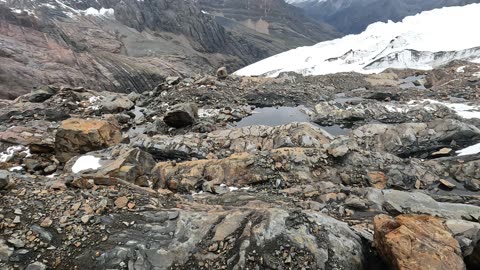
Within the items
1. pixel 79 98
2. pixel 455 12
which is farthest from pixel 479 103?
pixel 455 12

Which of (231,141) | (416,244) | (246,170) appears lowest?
(231,141)

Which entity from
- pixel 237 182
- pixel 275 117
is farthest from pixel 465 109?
pixel 237 182

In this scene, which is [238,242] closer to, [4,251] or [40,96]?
[4,251]

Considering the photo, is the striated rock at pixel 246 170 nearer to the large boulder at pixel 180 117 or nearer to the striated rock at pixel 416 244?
the striated rock at pixel 416 244

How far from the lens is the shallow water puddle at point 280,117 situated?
2280 centimetres

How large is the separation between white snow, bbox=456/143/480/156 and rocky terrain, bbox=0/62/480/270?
119 mm

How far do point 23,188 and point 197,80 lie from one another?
2106cm

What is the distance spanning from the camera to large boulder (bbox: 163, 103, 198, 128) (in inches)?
815

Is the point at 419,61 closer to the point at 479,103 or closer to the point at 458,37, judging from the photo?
the point at 458,37

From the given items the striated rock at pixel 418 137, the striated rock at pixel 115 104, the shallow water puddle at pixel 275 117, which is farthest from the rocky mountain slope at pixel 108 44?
the striated rock at pixel 418 137

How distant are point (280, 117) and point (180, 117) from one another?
308 inches

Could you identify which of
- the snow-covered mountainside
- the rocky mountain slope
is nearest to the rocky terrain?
the snow-covered mountainside

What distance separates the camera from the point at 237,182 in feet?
42.1

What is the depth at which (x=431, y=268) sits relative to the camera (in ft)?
19.4
